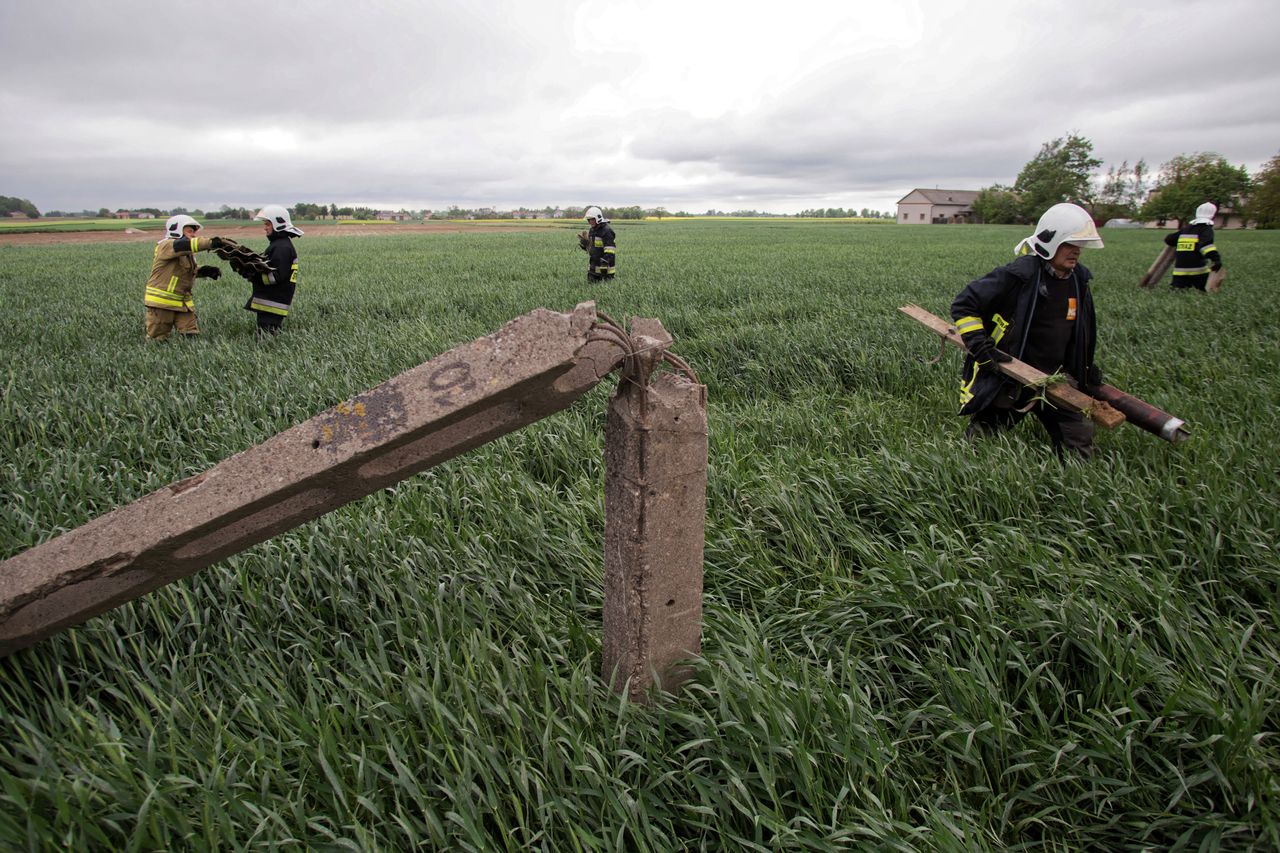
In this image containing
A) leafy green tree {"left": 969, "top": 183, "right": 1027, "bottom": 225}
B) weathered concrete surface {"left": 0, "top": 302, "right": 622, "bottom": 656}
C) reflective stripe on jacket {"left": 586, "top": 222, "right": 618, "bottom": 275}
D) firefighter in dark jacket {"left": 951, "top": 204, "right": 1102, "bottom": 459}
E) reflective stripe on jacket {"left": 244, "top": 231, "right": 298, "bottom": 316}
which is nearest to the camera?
weathered concrete surface {"left": 0, "top": 302, "right": 622, "bottom": 656}

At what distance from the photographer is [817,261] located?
16953mm

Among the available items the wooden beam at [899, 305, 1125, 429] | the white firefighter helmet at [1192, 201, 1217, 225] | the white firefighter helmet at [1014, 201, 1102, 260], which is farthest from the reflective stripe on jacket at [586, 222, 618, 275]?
the white firefighter helmet at [1192, 201, 1217, 225]

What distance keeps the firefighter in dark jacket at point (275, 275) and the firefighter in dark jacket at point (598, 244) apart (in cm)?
526

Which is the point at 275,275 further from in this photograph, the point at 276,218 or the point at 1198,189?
the point at 1198,189

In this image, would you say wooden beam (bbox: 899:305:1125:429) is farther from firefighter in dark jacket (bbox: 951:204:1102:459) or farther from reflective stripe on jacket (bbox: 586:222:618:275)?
reflective stripe on jacket (bbox: 586:222:618:275)

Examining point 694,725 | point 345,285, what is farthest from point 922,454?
point 345,285

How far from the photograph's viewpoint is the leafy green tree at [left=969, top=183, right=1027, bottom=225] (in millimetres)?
74000

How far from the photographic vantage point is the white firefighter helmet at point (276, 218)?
7.65m

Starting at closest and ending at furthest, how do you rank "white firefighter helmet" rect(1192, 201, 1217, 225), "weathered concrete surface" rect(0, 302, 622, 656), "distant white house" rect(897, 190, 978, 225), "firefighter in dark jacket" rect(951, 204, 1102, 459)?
"weathered concrete surface" rect(0, 302, 622, 656) < "firefighter in dark jacket" rect(951, 204, 1102, 459) < "white firefighter helmet" rect(1192, 201, 1217, 225) < "distant white house" rect(897, 190, 978, 225)

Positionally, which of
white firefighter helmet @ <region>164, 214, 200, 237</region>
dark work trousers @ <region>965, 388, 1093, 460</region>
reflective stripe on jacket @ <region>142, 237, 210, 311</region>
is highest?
white firefighter helmet @ <region>164, 214, 200, 237</region>

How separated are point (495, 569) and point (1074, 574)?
2243mm

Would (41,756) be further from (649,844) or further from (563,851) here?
(649,844)

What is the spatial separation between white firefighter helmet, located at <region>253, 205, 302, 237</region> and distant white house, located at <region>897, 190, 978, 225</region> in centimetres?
10234

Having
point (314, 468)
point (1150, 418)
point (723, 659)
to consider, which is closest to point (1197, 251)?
point (1150, 418)
